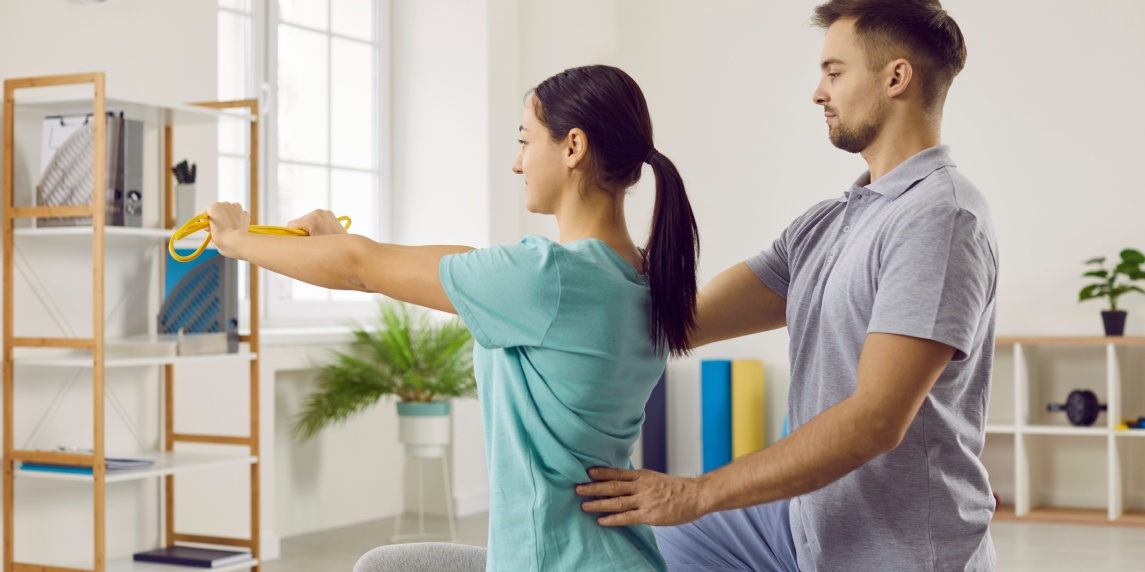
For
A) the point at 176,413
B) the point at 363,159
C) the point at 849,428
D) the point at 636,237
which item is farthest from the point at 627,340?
the point at 636,237

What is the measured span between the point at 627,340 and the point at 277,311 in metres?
3.92

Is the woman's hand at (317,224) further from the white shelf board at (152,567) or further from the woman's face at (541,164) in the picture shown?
the white shelf board at (152,567)

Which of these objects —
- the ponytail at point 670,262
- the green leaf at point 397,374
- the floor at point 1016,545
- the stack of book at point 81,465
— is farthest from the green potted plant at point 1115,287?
the ponytail at point 670,262

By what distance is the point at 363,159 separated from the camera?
560 centimetres

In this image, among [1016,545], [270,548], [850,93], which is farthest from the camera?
[1016,545]

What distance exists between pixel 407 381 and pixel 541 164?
3.29 meters

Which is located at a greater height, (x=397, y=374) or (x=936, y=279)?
(x=936, y=279)

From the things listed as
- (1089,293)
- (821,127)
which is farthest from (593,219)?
(821,127)

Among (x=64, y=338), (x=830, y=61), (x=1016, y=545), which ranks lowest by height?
(x=1016, y=545)

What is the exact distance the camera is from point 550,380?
1.32 meters

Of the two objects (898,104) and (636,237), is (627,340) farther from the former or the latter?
(636,237)

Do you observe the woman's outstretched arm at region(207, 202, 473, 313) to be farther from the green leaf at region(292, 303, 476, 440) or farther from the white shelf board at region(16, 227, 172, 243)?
the green leaf at region(292, 303, 476, 440)

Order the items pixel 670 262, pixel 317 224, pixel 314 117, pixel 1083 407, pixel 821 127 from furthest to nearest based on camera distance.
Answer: pixel 821 127 < pixel 314 117 < pixel 1083 407 < pixel 317 224 < pixel 670 262

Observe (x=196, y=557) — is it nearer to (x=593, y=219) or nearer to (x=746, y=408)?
(x=593, y=219)
